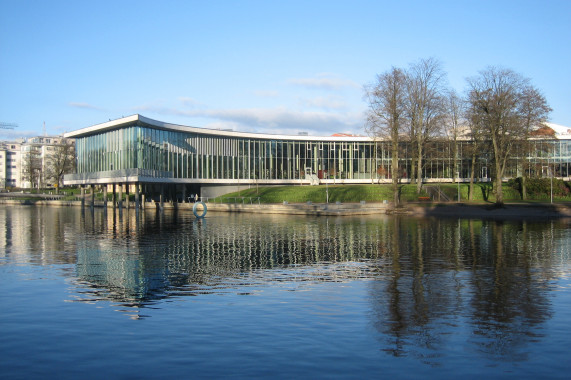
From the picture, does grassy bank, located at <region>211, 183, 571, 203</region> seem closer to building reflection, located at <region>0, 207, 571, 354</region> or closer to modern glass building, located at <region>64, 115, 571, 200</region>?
modern glass building, located at <region>64, 115, 571, 200</region>

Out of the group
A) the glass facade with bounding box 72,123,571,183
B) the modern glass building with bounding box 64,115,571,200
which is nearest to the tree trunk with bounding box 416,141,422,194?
the modern glass building with bounding box 64,115,571,200

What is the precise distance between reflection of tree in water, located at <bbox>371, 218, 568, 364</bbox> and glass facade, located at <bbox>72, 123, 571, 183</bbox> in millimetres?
48228

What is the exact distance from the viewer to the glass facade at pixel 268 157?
80.6 metres

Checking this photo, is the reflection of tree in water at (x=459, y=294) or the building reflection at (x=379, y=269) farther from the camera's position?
the building reflection at (x=379, y=269)

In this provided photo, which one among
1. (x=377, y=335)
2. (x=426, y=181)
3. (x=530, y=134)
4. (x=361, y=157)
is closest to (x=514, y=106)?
(x=530, y=134)

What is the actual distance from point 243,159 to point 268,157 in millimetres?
5296

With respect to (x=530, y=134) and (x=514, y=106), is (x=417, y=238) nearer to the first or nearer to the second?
(x=514, y=106)

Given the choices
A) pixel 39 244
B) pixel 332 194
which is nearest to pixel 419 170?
pixel 332 194

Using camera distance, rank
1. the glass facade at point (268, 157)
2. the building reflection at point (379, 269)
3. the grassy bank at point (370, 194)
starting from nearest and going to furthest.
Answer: the building reflection at point (379, 269)
the grassy bank at point (370, 194)
the glass facade at point (268, 157)

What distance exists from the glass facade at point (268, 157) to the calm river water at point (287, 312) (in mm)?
53297

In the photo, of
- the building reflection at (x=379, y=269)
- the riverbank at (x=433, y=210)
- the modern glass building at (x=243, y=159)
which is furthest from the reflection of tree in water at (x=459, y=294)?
the modern glass building at (x=243, y=159)

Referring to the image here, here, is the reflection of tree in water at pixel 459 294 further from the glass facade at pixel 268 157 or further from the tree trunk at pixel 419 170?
the glass facade at pixel 268 157

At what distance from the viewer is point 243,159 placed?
100312 millimetres

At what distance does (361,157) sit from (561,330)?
92.9 metres
